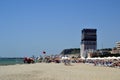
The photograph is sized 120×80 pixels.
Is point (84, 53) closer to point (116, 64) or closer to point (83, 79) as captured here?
point (116, 64)

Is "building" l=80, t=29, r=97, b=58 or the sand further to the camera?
"building" l=80, t=29, r=97, b=58

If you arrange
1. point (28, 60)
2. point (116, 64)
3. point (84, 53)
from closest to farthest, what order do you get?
A: point (116, 64)
point (28, 60)
point (84, 53)

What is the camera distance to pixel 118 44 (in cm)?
14425

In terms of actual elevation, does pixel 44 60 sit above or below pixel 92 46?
below

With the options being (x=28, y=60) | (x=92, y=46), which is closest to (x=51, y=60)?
(x=28, y=60)

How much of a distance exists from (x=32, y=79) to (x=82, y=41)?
123212 mm

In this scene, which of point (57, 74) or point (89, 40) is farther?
point (89, 40)

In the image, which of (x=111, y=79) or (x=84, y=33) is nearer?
(x=111, y=79)

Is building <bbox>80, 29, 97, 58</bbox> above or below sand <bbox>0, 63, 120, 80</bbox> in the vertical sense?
above

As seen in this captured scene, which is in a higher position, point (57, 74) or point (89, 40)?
point (89, 40)

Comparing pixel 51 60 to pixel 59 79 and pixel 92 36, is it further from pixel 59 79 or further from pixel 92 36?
pixel 92 36

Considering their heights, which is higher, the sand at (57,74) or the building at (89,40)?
the building at (89,40)

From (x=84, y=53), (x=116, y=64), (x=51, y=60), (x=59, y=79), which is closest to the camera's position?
(x=59, y=79)

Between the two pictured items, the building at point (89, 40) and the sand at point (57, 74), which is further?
the building at point (89, 40)
